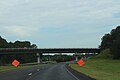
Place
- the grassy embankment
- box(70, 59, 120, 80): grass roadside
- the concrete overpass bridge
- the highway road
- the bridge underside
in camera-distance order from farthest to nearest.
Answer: the concrete overpass bridge < the bridge underside < the grassy embankment < the highway road < box(70, 59, 120, 80): grass roadside

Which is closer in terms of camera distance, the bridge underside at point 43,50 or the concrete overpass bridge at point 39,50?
the bridge underside at point 43,50

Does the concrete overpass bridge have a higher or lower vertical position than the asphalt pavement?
higher

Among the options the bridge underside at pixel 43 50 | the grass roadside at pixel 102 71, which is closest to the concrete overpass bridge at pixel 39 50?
the bridge underside at pixel 43 50

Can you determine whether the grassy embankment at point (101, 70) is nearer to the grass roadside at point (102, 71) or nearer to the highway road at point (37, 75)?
the grass roadside at point (102, 71)

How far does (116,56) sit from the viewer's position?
119 metres

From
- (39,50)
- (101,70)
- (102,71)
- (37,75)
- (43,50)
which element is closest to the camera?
(37,75)

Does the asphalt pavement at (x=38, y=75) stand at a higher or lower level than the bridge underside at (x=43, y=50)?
lower

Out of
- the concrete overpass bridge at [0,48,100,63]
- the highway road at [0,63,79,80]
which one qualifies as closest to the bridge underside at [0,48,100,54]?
the concrete overpass bridge at [0,48,100,63]

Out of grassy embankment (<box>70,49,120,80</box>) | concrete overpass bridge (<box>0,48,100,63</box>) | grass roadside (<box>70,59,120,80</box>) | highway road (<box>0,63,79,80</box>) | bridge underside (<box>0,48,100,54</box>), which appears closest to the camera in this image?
grass roadside (<box>70,59,120,80</box>)

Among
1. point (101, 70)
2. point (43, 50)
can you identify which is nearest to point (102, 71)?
point (101, 70)

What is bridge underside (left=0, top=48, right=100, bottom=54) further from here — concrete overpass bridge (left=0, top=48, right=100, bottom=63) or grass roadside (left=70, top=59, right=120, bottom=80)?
grass roadside (left=70, top=59, right=120, bottom=80)

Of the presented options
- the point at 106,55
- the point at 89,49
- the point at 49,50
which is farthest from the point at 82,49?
the point at 106,55

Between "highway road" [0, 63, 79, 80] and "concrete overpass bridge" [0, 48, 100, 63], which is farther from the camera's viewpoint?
"concrete overpass bridge" [0, 48, 100, 63]

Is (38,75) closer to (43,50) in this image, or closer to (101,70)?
(101,70)
